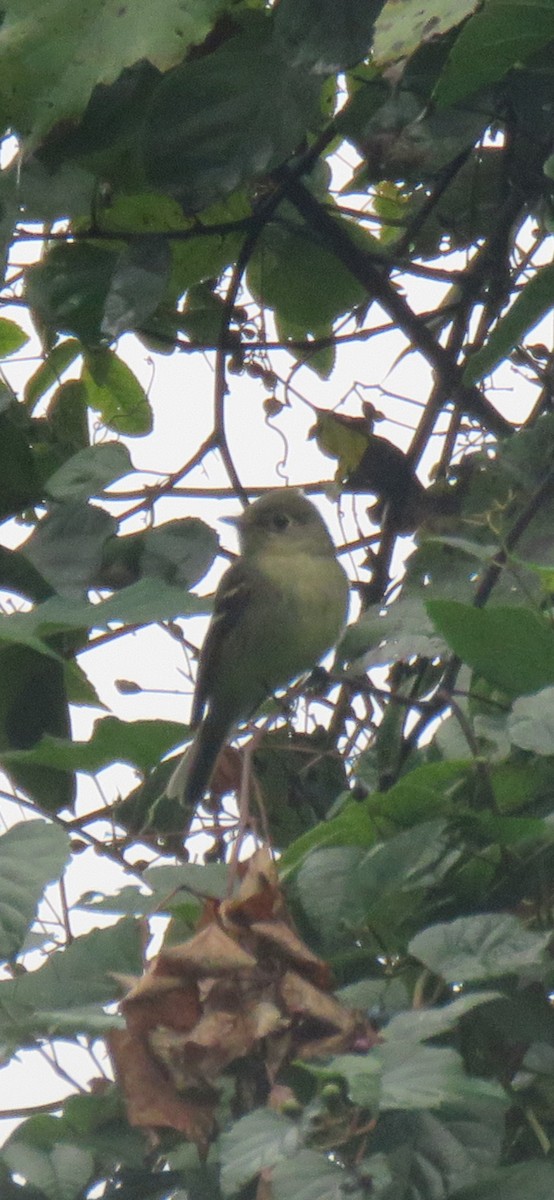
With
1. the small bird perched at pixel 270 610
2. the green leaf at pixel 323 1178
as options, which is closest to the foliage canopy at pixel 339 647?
the green leaf at pixel 323 1178

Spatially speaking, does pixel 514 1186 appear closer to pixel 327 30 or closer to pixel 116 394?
pixel 327 30

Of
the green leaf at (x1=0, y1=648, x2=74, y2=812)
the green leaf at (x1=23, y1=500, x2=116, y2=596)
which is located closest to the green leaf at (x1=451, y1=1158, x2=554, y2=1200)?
the green leaf at (x1=0, y1=648, x2=74, y2=812)

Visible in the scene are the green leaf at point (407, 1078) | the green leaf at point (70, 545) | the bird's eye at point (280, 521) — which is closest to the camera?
the green leaf at point (407, 1078)

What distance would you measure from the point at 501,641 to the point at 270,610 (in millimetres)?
2524

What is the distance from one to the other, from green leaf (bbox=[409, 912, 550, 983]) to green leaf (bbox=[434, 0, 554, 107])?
0.99 metres

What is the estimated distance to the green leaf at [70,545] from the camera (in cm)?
220

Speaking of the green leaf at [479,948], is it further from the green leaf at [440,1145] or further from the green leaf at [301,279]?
the green leaf at [301,279]

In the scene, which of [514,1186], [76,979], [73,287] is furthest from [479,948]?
[73,287]

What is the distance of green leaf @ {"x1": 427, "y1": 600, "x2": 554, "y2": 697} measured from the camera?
1598 mm

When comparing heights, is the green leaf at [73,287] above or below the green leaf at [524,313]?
above

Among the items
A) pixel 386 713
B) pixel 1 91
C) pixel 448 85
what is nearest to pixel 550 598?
pixel 386 713

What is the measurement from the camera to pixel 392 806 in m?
1.65

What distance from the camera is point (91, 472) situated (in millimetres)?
2227

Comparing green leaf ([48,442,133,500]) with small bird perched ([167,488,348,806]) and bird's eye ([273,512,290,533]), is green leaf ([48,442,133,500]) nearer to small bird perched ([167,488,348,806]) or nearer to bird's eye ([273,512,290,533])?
small bird perched ([167,488,348,806])
